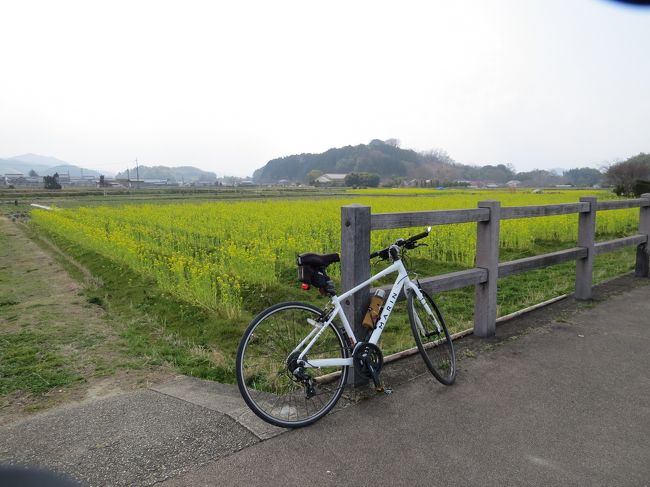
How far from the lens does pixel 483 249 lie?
4824 mm

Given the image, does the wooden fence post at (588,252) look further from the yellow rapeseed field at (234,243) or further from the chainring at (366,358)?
the yellow rapeseed field at (234,243)

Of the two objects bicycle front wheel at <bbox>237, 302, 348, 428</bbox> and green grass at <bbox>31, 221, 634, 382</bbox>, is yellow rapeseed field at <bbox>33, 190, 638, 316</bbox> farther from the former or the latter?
bicycle front wheel at <bbox>237, 302, 348, 428</bbox>

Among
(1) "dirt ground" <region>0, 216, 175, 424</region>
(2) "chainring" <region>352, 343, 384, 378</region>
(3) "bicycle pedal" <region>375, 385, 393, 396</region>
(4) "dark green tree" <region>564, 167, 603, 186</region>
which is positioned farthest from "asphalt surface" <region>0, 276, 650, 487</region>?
(4) "dark green tree" <region>564, 167, 603, 186</region>

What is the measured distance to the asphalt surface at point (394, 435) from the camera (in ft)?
8.32

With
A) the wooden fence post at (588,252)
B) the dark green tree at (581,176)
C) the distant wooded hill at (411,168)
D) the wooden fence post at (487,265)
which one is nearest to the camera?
the wooden fence post at (487,265)

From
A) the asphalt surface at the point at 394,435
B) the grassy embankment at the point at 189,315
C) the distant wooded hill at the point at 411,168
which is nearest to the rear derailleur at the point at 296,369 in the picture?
the asphalt surface at the point at 394,435

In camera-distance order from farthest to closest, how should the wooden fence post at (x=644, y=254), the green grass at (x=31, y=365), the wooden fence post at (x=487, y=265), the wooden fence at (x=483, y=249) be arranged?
the wooden fence post at (x=644, y=254), the wooden fence post at (x=487, y=265), the green grass at (x=31, y=365), the wooden fence at (x=483, y=249)

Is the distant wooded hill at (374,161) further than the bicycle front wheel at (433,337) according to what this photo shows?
Yes

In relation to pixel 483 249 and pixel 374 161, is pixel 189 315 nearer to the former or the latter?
pixel 483 249

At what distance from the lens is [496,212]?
15.7 feet

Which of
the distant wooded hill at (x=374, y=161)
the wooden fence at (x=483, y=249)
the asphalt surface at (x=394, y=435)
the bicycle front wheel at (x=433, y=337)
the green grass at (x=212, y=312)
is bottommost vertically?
the green grass at (x=212, y=312)

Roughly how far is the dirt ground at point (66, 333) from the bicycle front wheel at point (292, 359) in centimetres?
137

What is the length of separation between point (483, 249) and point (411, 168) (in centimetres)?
15779

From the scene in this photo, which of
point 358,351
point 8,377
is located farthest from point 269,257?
point 358,351
